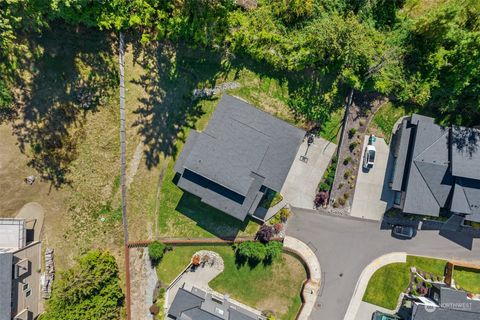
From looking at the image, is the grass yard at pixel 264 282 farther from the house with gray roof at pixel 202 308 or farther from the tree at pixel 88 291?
the tree at pixel 88 291

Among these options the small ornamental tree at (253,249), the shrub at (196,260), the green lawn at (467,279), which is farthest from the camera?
the green lawn at (467,279)

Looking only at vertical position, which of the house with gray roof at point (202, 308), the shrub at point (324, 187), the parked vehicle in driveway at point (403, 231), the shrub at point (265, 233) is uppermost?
the shrub at point (324, 187)

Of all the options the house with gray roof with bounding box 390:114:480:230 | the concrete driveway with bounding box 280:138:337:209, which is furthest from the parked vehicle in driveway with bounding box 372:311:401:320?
the concrete driveway with bounding box 280:138:337:209

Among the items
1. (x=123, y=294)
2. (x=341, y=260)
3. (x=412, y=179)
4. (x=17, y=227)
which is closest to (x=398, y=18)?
(x=412, y=179)

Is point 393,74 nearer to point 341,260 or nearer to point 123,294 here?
point 341,260

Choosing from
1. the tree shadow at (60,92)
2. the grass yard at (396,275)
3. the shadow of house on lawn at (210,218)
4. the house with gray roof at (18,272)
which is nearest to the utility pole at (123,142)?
the tree shadow at (60,92)

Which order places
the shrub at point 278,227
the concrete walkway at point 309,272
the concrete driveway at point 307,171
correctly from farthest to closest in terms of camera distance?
the concrete walkway at point 309,272 → the concrete driveway at point 307,171 → the shrub at point 278,227

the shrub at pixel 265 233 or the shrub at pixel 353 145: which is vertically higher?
the shrub at pixel 353 145
